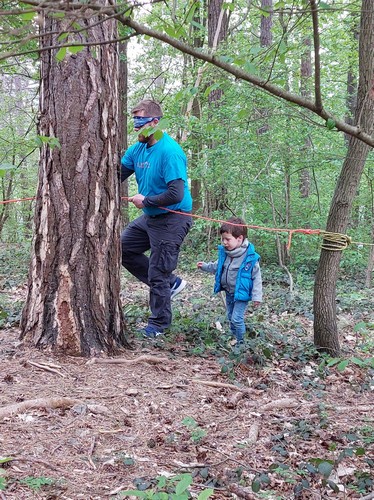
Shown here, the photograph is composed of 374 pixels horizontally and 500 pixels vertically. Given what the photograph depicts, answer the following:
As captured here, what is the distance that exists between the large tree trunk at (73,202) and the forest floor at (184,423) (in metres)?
0.28

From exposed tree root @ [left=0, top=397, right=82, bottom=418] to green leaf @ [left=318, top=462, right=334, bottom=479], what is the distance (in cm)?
154

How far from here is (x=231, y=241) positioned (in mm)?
5246

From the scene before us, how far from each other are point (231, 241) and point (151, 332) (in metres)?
1.35

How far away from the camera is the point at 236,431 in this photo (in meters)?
3.21

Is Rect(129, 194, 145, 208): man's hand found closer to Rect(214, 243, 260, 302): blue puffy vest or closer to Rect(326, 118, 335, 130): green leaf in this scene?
Rect(214, 243, 260, 302): blue puffy vest

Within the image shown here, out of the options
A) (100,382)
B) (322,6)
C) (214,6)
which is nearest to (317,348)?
(100,382)

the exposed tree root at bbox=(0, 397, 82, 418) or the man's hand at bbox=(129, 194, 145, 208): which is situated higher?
the man's hand at bbox=(129, 194, 145, 208)

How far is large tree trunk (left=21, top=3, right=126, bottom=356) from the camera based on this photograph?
3.74 m

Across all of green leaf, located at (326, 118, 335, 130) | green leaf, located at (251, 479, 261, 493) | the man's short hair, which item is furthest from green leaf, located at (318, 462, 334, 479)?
the man's short hair

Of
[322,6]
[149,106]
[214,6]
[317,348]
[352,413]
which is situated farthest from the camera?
[214,6]

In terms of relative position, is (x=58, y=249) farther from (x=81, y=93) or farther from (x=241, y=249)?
(x=241, y=249)

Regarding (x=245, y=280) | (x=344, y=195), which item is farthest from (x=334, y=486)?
(x=344, y=195)

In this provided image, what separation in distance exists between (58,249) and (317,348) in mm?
2943

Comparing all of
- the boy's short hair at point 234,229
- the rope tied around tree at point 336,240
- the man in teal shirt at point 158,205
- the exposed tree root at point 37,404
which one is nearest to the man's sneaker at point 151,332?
the man in teal shirt at point 158,205
